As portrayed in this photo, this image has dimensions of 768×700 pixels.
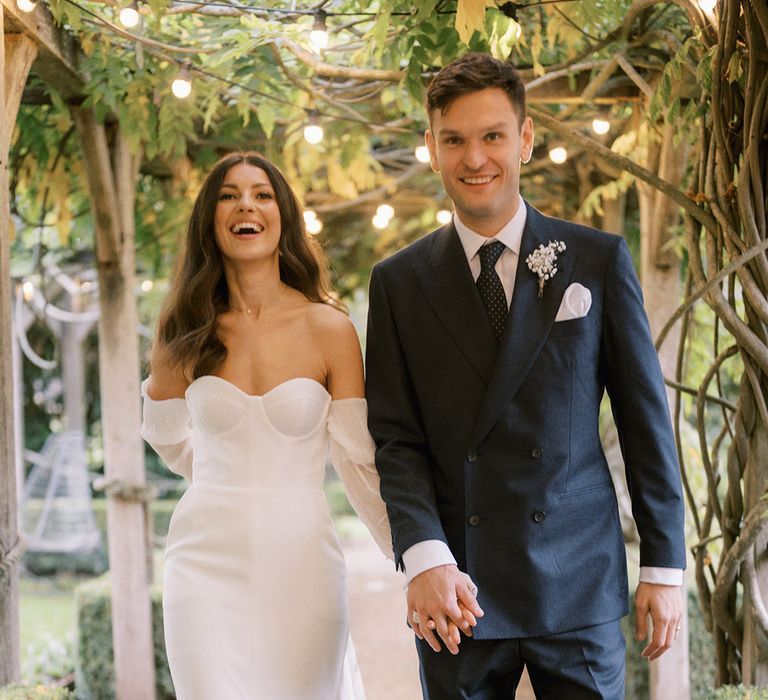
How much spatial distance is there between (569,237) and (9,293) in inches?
66.9

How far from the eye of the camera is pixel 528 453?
209cm

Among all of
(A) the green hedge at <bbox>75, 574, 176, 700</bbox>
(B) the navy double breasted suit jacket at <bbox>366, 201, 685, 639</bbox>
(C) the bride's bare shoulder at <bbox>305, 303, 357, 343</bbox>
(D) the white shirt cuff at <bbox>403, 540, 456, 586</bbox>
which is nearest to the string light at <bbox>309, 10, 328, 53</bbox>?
(C) the bride's bare shoulder at <bbox>305, 303, 357, 343</bbox>

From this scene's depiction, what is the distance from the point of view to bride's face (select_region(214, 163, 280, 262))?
276cm

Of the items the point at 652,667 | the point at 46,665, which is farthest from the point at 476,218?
the point at 46,665

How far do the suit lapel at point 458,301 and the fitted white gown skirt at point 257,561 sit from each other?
23.1 inches

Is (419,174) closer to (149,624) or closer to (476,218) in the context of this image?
(149,624)

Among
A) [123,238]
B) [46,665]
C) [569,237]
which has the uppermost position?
[123,238]

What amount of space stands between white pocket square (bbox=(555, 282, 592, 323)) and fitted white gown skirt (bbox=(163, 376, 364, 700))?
2.61 feet

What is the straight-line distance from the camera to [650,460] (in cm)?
210

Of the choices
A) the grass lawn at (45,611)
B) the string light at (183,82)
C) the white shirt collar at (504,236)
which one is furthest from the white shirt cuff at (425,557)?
the grass lawn at (45,611)

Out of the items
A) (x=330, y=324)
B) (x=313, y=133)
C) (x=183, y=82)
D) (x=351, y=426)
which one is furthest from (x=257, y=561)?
(x=313, y=133)

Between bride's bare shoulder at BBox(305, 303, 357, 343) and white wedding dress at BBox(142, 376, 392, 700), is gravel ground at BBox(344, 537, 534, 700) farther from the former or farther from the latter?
bride's bare shoulder at BBox(305, 303, 357, 343)

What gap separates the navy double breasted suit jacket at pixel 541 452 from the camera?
82.1 inches

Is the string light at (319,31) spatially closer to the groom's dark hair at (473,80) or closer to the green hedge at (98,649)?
the groom's dark hair at (473,80)
